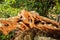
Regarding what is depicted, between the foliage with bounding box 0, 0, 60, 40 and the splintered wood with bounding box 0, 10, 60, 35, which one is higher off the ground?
the splintered wood with bounding box 0, 10, 60, 35

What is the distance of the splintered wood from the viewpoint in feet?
8.39

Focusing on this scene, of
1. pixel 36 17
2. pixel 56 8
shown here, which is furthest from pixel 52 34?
pixel 56 8

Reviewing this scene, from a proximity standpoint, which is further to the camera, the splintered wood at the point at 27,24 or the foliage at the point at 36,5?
the foliage at the point at 36,5

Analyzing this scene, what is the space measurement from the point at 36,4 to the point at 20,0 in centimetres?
53

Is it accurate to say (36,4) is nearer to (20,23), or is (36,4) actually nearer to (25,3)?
(25,3)

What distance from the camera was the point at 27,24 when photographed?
8.62 ft

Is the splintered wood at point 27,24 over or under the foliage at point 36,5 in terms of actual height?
over

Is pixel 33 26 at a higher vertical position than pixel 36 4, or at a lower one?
higher

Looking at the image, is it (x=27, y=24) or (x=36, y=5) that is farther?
(x=36, y=5)

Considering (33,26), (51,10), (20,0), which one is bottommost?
(51,10)

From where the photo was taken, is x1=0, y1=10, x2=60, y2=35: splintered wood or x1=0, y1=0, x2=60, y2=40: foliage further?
x1=0, y1=0, x2=60, y2=40: foliage

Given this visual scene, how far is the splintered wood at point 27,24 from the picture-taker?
256 cm

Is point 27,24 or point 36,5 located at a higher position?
point 27,24

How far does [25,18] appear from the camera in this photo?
2.59 m
